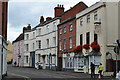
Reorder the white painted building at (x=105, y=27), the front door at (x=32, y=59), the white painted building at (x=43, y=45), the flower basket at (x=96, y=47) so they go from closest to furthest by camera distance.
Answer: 1. the white painted building at (x=105, y=27)
2. the flower basket at (x=96, y=47)
3. the white painted building at (x=43, y=45)
4. the front door at (x=32, y=59)

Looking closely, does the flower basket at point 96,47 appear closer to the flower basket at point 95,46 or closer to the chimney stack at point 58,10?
the flower basket at point 95,46

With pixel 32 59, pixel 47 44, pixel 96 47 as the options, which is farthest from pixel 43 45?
pixel 96 47

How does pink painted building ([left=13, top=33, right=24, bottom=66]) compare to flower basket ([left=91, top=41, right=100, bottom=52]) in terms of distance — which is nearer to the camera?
flower basket ([left=91, top=41, right=100, bottom=52])

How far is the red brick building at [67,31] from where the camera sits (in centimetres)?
4491

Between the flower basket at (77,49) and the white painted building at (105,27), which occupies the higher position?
the white painted building at (105,27)

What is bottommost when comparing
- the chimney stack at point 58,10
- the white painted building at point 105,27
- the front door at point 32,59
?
the front door at point 32,59

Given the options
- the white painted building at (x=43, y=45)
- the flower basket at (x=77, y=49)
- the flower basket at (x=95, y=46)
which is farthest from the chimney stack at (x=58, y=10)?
the flower basket at (x=95, y=46)

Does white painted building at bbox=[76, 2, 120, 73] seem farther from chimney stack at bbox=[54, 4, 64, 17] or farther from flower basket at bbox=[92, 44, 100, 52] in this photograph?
chimney stack at bbox=[54, 4, 64, 17]

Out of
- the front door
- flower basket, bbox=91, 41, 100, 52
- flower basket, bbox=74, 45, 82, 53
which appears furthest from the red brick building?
the front door

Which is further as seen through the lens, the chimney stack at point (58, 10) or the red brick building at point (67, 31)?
the chimney stack at point (58, 10)

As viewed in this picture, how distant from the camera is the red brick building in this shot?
147 feet

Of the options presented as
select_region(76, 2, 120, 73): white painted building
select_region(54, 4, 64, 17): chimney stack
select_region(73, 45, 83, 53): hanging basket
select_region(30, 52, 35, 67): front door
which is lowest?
select_region(30, 52, 35, 67): front door

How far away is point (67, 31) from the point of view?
1854 inches

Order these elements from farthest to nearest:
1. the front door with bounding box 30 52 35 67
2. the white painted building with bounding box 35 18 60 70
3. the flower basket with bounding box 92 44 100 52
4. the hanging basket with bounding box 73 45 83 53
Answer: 1. the front door with bounding box 30 52 35 67
2. the white painted building with bounding box 35 18 60 70
3. the hanging basket with bounding box 73 45 83 53
4. the flower basket with bounding box 92 44 100 52
